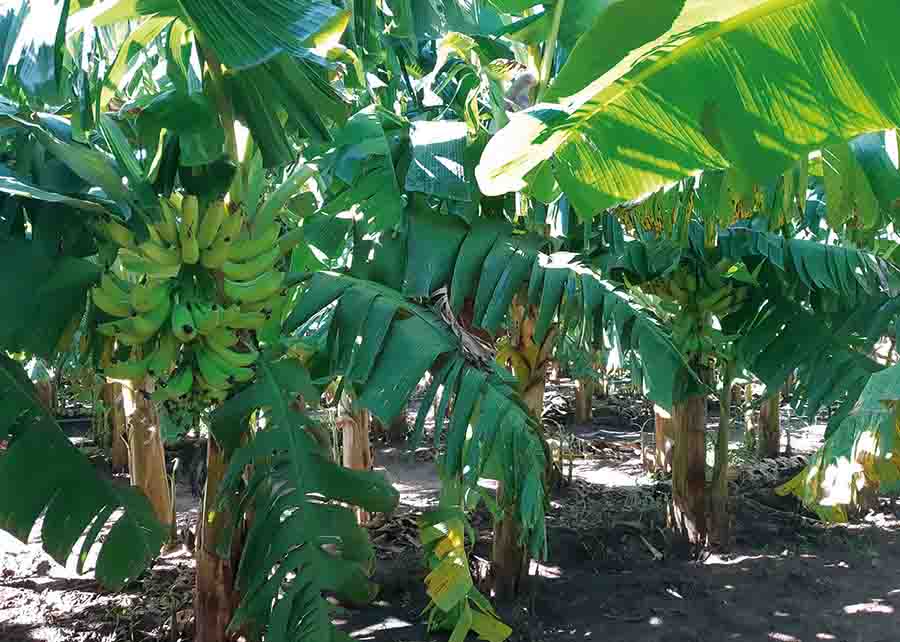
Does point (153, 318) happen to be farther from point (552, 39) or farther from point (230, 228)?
point (552, 39)

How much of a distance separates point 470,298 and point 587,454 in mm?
6126

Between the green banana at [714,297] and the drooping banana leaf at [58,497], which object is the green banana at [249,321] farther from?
the green banana at [714,297]

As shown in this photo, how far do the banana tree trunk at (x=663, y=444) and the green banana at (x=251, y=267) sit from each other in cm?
495

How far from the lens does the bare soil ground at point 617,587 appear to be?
4.31 meters

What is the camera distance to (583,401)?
10352 millimetres

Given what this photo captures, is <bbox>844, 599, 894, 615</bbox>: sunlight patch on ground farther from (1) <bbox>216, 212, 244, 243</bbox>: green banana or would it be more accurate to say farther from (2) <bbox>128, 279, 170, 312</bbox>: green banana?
(2) <bbox>128, 279, 170, 312</bbox>: green banana

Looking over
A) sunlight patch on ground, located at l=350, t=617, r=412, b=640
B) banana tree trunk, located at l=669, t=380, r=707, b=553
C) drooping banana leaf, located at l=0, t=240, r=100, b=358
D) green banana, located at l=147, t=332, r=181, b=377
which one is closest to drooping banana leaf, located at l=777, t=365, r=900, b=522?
green banana, located at l=147, t=332, r=181, b=377

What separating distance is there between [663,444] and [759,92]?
611cm

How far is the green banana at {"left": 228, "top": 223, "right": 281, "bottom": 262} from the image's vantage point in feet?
7.68

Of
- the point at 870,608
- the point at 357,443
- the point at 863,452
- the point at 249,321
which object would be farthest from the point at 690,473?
the point at 249,321

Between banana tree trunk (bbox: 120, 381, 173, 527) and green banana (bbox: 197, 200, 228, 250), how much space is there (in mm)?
2935

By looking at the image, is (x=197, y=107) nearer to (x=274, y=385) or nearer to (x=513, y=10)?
(x=274, y=385)

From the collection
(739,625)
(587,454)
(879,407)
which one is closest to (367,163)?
(879,407)

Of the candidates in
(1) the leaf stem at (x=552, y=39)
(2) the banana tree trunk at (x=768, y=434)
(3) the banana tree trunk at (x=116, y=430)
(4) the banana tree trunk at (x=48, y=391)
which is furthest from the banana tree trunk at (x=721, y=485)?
(4) the banana tree trunk at (x=48, y=391)
